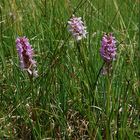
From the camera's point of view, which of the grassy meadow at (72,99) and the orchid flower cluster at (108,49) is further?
the grassy meadow at (72,99)

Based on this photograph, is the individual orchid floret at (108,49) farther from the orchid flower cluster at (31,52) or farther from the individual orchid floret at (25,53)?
the individual orchid floret at (25,53)

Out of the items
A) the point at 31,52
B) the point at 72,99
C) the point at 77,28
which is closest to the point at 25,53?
the point at 31,52

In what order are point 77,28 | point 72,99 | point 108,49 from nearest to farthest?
point 108,49, point 77,28, point 72,99

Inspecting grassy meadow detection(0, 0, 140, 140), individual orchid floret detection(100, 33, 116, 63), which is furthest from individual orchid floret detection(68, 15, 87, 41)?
individual orchid floret detection(100, 33, 116, 63)

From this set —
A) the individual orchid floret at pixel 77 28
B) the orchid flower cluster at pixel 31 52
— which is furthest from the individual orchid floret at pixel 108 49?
the individual orchid floret at pixel 77 28

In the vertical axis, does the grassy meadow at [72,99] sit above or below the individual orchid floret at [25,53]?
below

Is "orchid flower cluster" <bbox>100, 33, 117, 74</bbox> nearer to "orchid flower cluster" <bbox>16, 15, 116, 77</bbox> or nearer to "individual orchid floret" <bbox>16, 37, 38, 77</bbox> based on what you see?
"orchid flower cluster" <bbox>16, 15, 116, 77</bbox>

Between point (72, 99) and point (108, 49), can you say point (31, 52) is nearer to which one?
point (108, 49)

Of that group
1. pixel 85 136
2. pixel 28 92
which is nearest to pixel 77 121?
pixel 85 136

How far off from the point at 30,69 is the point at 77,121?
370 mm

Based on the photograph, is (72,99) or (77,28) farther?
(72,99)

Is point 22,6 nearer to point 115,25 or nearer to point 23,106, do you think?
point 115,25

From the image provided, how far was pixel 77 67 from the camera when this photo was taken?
207 centimetres

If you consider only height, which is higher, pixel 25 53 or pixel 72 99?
pixel 25 53
